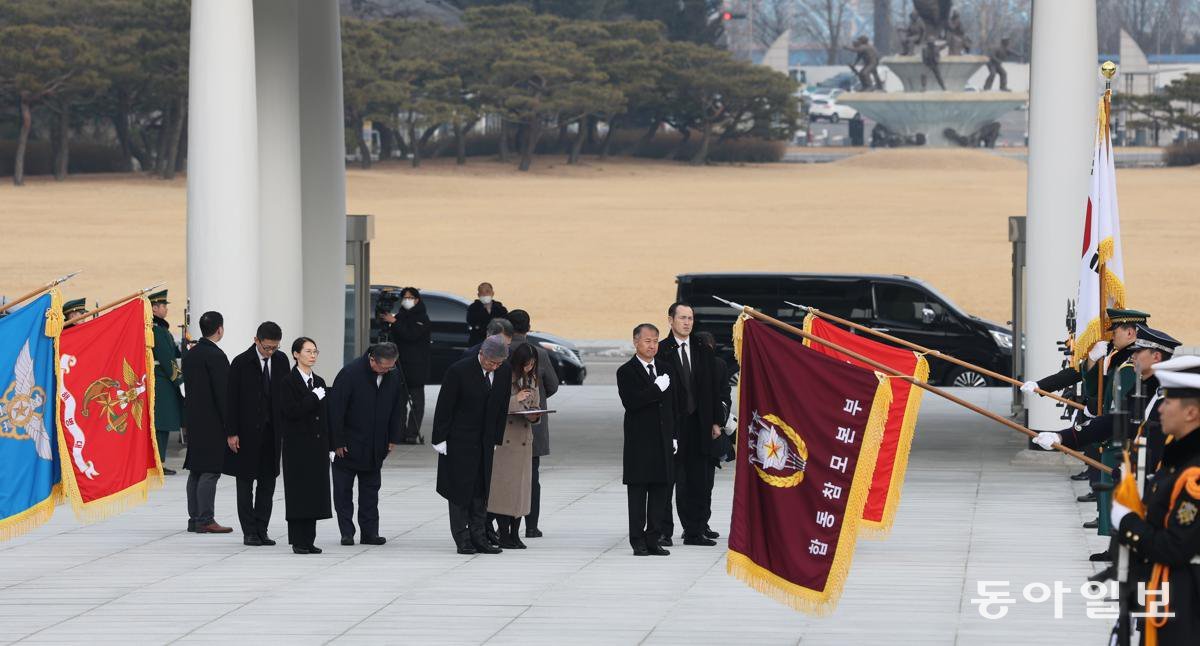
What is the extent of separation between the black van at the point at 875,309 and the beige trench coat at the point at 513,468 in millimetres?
13545

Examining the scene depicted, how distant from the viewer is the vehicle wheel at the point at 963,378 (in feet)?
88.3

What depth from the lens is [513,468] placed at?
43.5 ft

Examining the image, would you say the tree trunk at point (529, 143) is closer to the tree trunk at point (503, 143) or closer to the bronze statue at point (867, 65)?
the tree trunk at point (503, 143)

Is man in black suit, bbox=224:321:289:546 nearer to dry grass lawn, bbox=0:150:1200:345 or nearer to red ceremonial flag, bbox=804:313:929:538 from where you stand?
red ceremonial flag, bbox=804:313:929:538

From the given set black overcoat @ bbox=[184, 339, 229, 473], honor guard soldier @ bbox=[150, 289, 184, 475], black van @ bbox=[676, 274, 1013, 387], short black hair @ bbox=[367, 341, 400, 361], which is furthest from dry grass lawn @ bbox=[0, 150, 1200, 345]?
short black hair @ bbox=[367, 341, 400, 361]

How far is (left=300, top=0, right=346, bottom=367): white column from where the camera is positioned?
24.1 meters

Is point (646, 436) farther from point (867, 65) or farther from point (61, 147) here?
point (867, 65)

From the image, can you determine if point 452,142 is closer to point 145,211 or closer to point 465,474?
point 145,211

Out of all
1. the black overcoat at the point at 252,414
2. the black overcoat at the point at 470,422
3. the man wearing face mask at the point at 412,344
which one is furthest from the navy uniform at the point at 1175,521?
the man wearing face mask at the point at 412,344

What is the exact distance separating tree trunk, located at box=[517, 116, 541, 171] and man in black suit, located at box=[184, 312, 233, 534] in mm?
64379

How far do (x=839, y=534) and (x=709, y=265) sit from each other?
4262cm

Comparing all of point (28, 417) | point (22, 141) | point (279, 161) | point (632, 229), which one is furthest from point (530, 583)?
point (22, 141)

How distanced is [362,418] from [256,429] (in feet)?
2.58

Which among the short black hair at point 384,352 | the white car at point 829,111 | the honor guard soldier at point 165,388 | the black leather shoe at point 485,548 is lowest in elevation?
the black leather shoe at point 485,548
